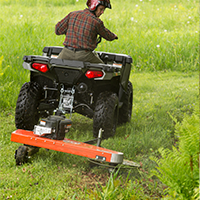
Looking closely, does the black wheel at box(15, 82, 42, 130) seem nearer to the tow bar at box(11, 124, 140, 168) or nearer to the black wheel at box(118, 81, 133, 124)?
the tow bar at box(11, 124, 140, 168)

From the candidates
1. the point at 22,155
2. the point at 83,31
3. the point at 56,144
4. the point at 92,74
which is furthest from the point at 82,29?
the point at 22,155

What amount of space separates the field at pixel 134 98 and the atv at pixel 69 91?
48cm

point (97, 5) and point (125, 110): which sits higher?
point (97, 5)

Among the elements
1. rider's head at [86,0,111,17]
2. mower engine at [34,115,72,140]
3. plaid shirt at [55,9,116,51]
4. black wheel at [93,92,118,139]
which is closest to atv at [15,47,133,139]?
black wheel at [93,92,118,139]

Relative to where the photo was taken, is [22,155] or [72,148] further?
[22,155]

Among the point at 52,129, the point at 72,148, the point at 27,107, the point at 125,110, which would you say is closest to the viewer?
the point at 72,148

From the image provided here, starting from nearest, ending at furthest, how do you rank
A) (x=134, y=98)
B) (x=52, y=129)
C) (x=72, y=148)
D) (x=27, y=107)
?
(x=72, y=148) → (x=52, y=129) → (x=27, y=107) → (x=134, y=98)

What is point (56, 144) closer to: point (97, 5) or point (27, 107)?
point (27, 107)

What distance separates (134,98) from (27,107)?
10.7 ft

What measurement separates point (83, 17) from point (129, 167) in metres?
2.06

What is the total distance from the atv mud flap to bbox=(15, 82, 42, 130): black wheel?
61 centimetres

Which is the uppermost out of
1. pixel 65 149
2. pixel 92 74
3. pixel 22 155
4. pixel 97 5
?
pixel 97 5

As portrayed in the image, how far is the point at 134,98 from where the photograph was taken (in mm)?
6848

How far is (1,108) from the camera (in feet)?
18.4
